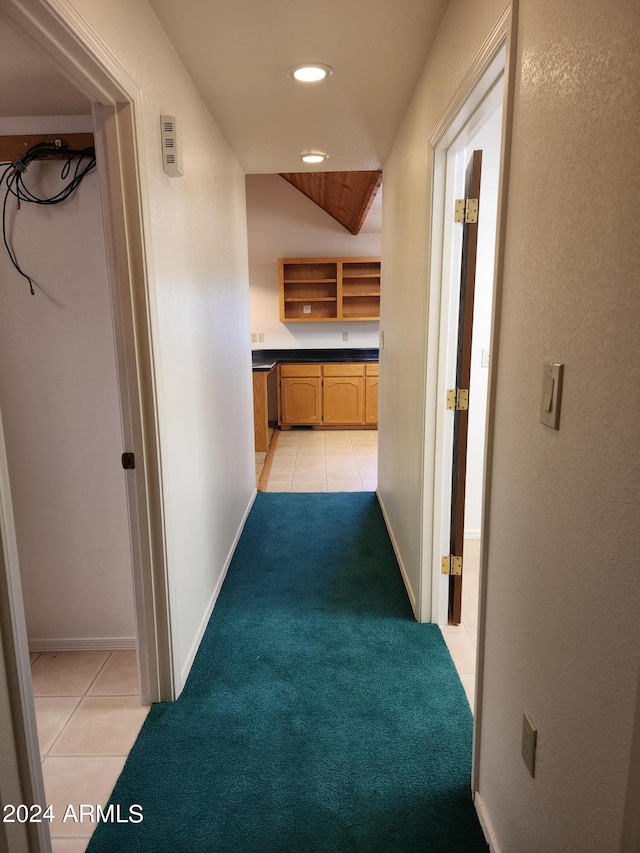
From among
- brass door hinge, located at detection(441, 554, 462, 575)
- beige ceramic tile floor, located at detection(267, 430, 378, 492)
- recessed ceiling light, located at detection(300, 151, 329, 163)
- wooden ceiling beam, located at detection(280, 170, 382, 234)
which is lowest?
beige ceramic tile floor, located at detection(267, 430, 378, 492)

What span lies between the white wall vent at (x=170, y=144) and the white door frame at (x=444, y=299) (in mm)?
933

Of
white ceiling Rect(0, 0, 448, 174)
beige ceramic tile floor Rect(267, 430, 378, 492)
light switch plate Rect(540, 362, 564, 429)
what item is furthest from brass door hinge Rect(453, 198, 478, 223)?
beige ceramic tile floor Rect(267, 430, 378, 492)

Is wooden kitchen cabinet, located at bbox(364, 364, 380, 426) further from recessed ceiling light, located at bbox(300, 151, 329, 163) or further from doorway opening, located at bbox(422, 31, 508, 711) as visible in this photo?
doorway opening, located at bbox(422, 31, 508, 711)

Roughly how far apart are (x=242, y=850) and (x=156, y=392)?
131cm

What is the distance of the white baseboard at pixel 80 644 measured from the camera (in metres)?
2.24

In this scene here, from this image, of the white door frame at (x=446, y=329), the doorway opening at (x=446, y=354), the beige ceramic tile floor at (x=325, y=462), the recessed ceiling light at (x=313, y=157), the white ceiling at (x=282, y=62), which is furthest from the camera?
the beige ceramic tile floor at (x=325, y=462)

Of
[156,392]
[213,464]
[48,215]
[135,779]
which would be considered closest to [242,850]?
[135,779]

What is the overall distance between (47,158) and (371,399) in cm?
498

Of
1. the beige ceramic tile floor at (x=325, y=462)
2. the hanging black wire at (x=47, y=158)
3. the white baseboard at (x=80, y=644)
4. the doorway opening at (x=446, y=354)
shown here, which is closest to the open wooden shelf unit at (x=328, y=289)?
the beige ceramic tile floor at (x=325, y=462)

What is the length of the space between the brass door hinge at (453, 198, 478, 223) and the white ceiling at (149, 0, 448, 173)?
0.57m

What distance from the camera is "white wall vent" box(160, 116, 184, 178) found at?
178 cm

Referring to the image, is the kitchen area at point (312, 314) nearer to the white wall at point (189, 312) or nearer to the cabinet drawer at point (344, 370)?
the cabinet drawer at point (344, 370)

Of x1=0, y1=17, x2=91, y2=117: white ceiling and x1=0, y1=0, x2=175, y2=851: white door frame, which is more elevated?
x1=0, y1=17, x2=91, y2=117: white ceiling

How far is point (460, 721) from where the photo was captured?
Answer: 5.88ft
